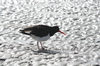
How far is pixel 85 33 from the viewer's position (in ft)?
31.3

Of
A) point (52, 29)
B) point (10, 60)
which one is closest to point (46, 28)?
point (52, 29)

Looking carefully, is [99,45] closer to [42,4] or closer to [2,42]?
[2,42]

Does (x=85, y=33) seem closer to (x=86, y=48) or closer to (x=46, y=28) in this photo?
(x=86, y=48)

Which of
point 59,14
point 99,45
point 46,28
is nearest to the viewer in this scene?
point 46,28

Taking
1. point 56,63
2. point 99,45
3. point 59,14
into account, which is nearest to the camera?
point 56,63

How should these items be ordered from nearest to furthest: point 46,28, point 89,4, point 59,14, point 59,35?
point 46,28
point 59,35
point 59,14
point 89,4

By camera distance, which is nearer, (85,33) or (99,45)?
(99,45)

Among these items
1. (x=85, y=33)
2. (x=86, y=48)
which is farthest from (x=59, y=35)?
(x=86, y=48)

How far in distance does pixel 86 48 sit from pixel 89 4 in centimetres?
552

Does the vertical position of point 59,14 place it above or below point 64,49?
above

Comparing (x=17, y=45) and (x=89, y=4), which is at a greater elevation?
(x=89, y=4)

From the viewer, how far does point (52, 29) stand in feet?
25.9

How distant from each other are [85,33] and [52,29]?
2130mm

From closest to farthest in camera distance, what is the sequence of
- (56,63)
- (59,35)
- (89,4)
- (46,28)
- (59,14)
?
(56,63) < (46,28) < (59,35) < (59,14) < (89,4)
